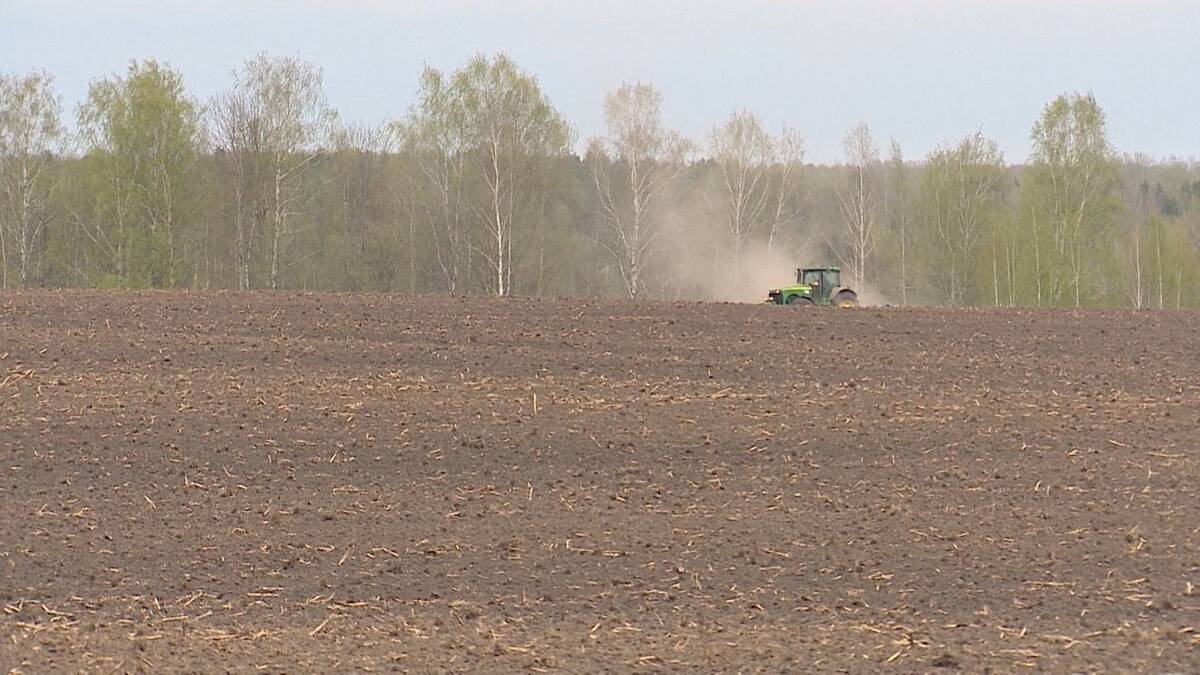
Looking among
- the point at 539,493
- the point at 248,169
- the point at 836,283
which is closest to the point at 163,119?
the point at 248,169

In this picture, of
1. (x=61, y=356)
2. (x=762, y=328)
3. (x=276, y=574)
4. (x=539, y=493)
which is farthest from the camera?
(x=762, y=328)

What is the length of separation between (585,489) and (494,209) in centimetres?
3200

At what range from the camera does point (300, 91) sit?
4228cm

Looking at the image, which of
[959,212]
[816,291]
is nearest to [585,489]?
[816,291]

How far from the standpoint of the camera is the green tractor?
2772cm

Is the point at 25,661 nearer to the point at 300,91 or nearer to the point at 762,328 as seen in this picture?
the point at 762,328

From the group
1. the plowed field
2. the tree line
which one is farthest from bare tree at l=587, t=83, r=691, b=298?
the plowed field

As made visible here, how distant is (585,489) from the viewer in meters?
11.1

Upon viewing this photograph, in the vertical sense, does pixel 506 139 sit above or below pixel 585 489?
above

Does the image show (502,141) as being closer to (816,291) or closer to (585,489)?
(816,291)

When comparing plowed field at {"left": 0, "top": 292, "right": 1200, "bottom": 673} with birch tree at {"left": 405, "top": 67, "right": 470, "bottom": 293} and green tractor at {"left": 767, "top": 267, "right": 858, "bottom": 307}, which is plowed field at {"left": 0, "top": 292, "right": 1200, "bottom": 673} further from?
birch tree at {"left": 405, "top": 67, "right": 470, "bottom": 293}

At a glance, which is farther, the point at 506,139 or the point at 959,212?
the point at 959,212

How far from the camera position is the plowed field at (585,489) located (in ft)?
26.2

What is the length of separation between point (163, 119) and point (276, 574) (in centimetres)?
3444
